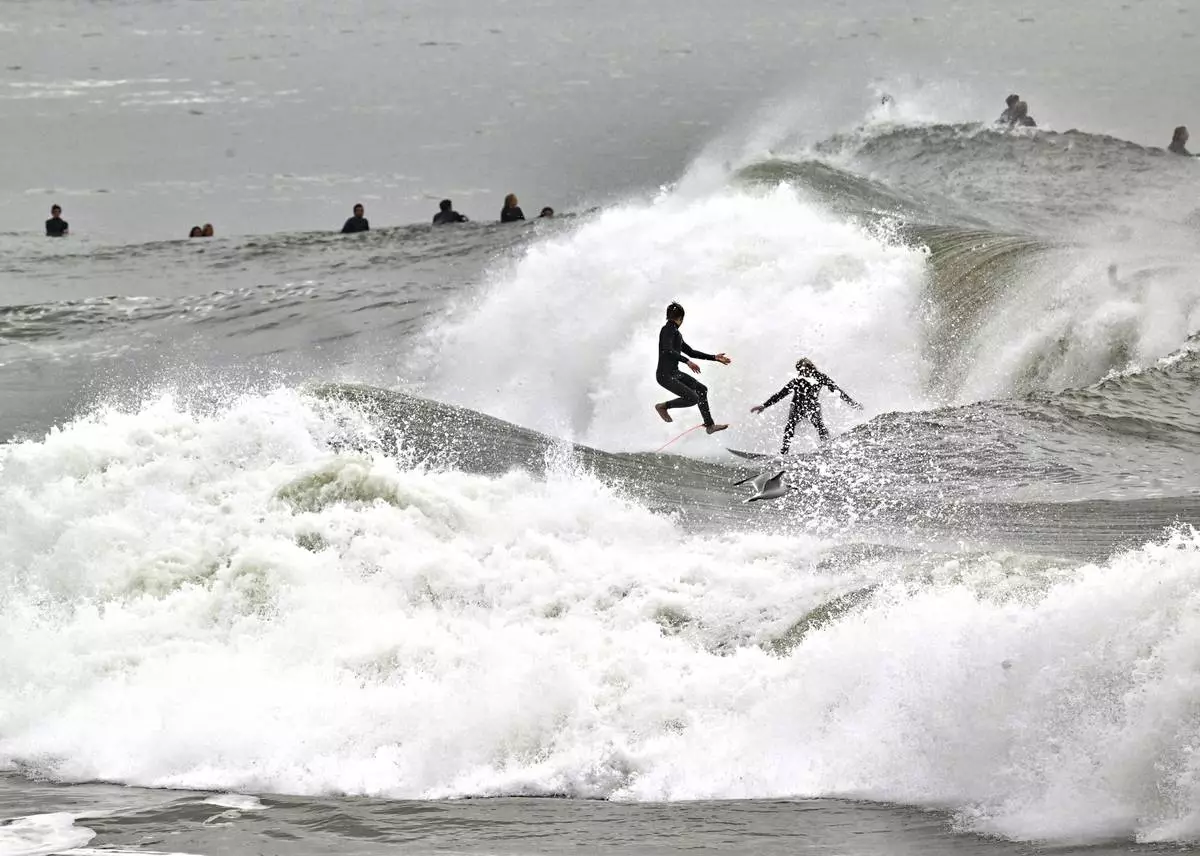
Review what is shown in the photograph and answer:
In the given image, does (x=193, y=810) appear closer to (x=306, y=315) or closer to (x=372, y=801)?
(x=372, y=801)

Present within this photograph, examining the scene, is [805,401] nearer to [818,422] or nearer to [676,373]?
[818,422]

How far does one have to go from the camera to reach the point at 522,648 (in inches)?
357

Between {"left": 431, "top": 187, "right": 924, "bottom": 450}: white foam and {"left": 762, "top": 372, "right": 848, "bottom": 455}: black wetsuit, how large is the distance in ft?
3.57

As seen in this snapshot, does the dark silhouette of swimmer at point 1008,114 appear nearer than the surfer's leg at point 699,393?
No

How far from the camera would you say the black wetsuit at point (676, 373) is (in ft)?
46.4

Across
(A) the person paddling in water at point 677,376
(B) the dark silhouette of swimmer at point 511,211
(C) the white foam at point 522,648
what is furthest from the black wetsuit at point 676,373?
(B) the dark silhouette of swimmer at point 511,211

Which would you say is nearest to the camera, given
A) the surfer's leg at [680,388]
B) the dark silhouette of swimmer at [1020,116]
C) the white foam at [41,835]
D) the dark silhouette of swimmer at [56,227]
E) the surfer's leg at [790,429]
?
the white foam at [41,835]

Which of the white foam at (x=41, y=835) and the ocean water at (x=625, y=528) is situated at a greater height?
the ocean water at (x=625, y=528)

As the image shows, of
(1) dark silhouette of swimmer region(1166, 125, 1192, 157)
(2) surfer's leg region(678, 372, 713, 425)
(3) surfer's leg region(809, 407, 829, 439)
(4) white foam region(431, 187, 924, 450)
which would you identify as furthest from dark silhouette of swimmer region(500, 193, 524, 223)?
(3) surfer's leg region(809, 407, 829, 439)

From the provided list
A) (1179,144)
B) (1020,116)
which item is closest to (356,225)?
(1020,116)

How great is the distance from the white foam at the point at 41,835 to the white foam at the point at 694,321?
8.50 m

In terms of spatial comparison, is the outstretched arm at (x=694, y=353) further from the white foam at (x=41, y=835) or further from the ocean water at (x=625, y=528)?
the white foam at (x=41, y=835)

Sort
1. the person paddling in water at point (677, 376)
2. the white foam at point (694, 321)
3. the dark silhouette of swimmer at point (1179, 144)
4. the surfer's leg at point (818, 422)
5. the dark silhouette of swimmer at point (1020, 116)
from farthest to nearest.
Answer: the dark silhouette of swimmer at point (1020, 116), the dark silhouette of swimmer at point (1179, 144), the white foam at point (694, 321), the person paddling in water at point (677, 376), the surfer's leg at point (818, 422)

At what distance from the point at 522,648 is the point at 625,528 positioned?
6.39 ft
